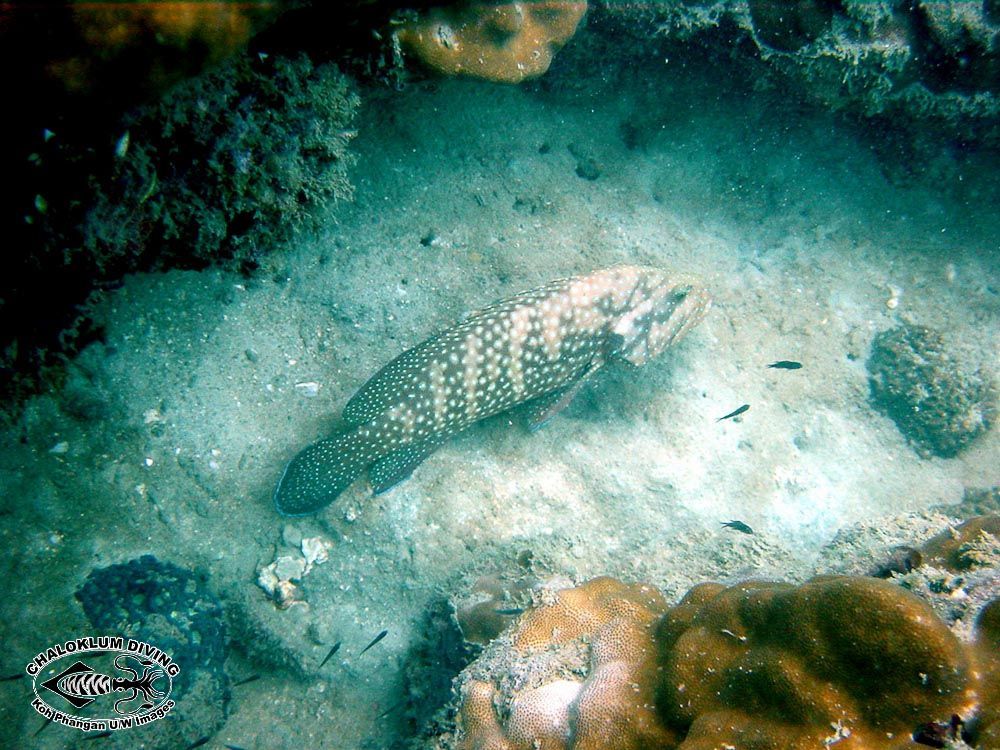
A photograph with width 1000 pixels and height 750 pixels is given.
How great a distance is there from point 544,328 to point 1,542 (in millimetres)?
6401

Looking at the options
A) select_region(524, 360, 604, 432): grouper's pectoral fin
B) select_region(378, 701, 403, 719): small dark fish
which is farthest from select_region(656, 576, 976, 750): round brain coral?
select_region(378, 701, 403, 719): small dark fish

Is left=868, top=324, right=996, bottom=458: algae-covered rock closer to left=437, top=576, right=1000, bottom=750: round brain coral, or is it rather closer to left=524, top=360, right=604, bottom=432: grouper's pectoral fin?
left=524, top=360, right=604, bottom=432: grouper's pectoral fin

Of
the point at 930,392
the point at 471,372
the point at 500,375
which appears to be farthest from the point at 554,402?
the point at 930,392

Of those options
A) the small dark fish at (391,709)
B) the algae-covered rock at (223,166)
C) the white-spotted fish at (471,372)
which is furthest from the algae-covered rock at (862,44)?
the small dark fish at (391,709)

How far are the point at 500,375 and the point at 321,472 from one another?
2.35m

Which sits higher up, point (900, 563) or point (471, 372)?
point (900, 563)

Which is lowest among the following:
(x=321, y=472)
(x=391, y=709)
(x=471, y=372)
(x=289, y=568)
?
(x=391, y=709)

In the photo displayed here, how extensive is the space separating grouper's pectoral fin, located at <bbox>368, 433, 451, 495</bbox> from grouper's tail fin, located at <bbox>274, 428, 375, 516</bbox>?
219 mm

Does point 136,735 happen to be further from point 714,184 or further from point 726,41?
point 726,41

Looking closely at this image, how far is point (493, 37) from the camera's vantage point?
17.3 ft

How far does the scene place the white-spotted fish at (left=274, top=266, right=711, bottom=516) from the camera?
561 cm

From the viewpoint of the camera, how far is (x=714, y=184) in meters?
8.48

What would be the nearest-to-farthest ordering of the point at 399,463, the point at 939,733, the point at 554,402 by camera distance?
the point at 939,733, the point at 399,463, the point at 554,402

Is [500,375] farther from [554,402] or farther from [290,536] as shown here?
[290,536]
